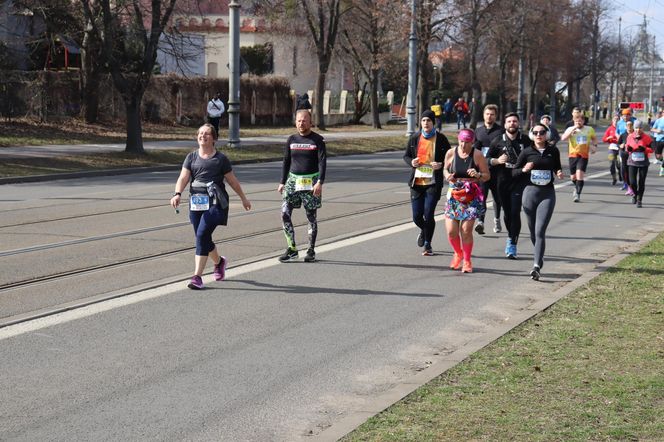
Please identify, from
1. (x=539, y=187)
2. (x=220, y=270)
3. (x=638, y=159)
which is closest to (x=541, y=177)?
(x=539, y=187)

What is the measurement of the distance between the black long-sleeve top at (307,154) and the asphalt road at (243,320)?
107cm

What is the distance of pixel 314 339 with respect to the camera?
8.23 meters

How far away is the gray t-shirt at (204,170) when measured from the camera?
10.1m

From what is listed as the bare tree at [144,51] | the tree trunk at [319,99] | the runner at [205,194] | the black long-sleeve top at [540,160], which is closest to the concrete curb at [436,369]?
the black long-sleeve top at [540,160]

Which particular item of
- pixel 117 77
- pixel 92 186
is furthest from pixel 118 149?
pixel 92 186

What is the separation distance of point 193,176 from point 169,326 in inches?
83.8

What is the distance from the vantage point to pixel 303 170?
11.7 metres

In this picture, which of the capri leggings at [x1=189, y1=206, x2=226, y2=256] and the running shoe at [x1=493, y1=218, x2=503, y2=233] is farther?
the running shoe at [x1=493, y1=218, x2=503, y2=233]

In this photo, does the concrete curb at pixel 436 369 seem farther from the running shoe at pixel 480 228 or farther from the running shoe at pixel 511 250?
the running shoe at pixel 480 228

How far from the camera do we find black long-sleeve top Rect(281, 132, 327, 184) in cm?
1166

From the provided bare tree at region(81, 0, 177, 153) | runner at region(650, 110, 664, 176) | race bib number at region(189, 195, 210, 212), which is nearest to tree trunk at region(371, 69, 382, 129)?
bare tree at region(81, 0, 177, 153)

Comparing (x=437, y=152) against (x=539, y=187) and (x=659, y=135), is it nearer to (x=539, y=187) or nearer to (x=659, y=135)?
(x=539, y=187)

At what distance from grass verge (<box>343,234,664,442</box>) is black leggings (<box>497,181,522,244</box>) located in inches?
115

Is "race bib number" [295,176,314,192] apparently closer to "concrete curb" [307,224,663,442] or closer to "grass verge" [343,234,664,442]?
"concrete curb" [307,224,663,442]
